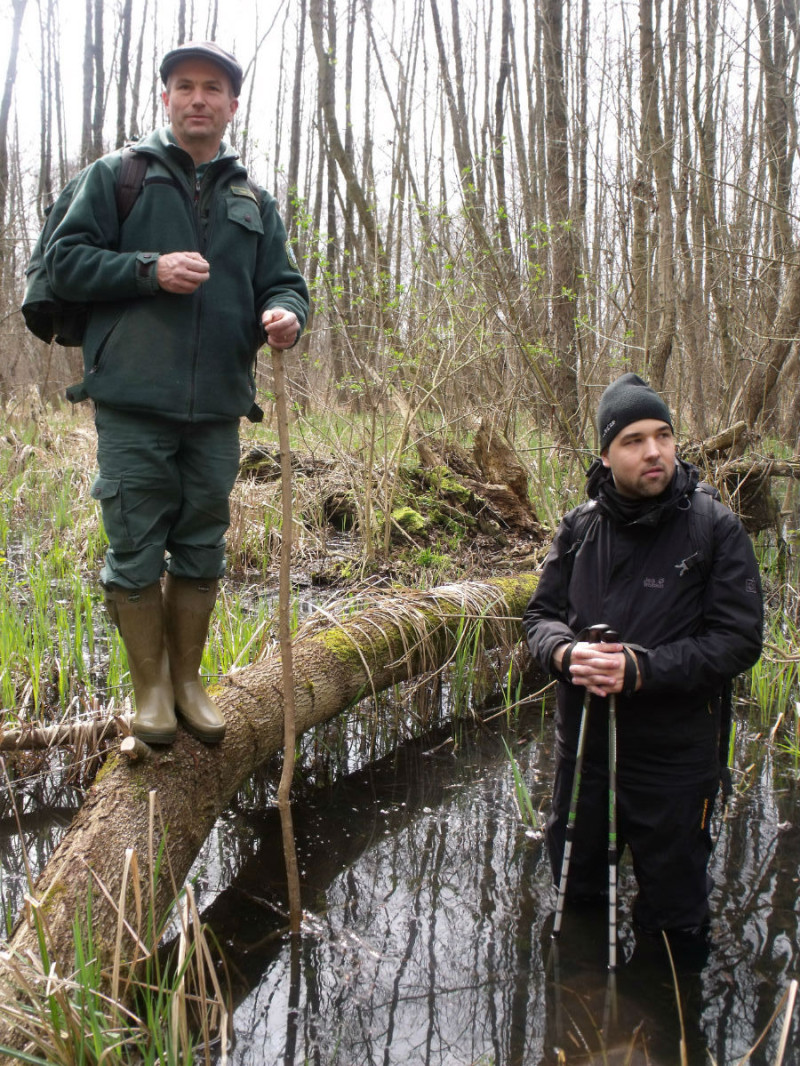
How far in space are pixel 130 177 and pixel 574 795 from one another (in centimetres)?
227

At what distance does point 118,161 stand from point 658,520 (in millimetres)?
1933

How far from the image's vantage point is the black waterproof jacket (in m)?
2.21

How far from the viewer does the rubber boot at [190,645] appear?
2740 millimetres

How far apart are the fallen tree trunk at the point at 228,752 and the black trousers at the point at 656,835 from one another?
45.3 inches

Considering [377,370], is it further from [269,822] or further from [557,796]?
[557,796]

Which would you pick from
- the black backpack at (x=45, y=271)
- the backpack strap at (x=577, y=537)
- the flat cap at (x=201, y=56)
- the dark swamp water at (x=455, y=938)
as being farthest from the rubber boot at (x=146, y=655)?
the flat cap at (x=201, y=56)

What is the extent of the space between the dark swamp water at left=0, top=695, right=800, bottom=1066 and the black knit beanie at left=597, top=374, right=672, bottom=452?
5.05 feet

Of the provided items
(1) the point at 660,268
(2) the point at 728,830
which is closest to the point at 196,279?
(2) the point at 728,830

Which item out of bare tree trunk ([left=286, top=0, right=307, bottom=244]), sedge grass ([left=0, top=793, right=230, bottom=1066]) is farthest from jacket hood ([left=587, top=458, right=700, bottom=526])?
bare tree trunk ([left=286, top=0, right=307, bottom=244])

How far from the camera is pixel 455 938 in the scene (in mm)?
2623

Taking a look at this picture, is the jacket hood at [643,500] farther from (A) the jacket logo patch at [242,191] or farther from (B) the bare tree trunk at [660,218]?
(B) the bare tree trunk at [660,218]

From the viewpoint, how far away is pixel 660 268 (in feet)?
23.2

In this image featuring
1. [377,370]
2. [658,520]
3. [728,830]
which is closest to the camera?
[658,520]

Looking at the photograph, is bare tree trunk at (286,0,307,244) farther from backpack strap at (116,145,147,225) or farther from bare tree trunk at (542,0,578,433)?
backpack strap at (116,145,147,225)
